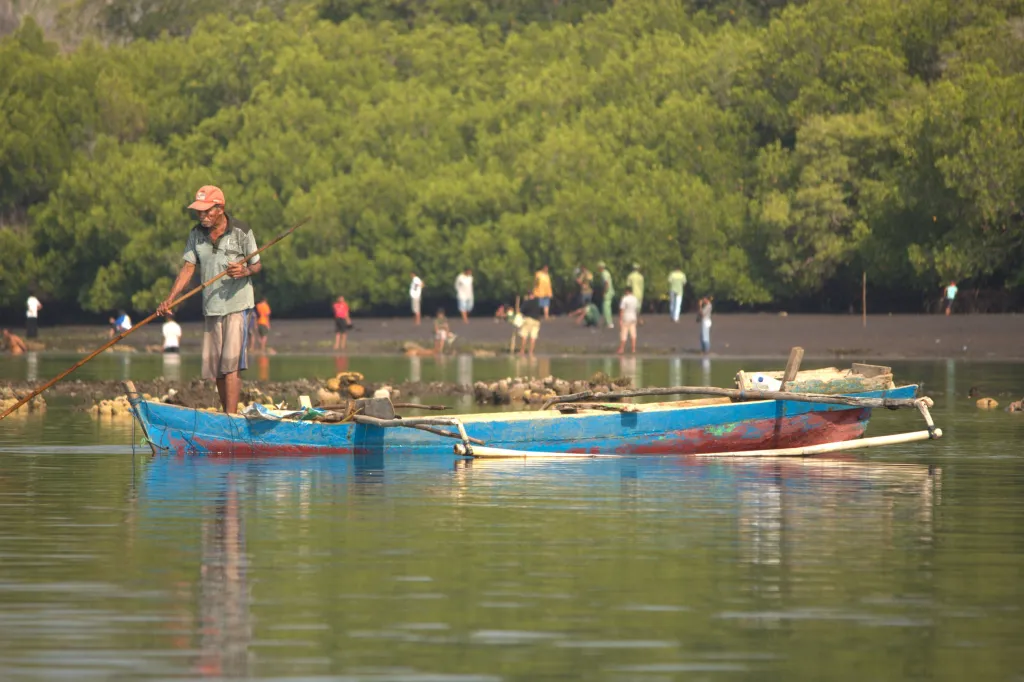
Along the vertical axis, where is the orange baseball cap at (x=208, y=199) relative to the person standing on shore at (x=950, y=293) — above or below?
below

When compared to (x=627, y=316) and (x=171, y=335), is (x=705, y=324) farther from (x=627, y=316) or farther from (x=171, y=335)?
(x=171, y=335)

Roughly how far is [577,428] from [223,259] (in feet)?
12.5

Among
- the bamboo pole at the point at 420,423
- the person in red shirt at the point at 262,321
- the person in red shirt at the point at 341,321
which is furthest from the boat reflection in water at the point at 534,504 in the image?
the person in red shirt at the point at 262,321

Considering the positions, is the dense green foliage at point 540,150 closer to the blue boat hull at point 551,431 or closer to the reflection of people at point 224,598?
the blue boat hull at point 551,431

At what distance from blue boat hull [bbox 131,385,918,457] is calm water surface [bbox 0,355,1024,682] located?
0.89ft

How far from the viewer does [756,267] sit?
63.7 metres


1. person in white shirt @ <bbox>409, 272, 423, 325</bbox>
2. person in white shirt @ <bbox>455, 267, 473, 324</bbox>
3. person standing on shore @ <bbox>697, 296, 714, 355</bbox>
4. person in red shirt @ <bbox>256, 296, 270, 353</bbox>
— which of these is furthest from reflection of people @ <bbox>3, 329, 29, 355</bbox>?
person standing on shore @ <bbox>697, 296, 714, 355</bbox>

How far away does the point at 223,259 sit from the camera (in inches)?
772

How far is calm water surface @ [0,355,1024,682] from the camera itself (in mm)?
10078

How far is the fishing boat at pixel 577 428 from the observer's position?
20109mm

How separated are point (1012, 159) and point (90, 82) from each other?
38.1 meters

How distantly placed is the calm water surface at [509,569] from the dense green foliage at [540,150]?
37609 millimetres

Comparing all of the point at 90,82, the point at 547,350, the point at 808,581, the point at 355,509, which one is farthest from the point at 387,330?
the point at 808,581

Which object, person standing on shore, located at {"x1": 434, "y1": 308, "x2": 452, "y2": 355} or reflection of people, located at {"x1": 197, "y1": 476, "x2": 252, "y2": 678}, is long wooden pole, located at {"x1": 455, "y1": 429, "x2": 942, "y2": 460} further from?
person standing on shore, located at {"x1": 434, "y1": 308, "x2": 452, "y2": 355}
